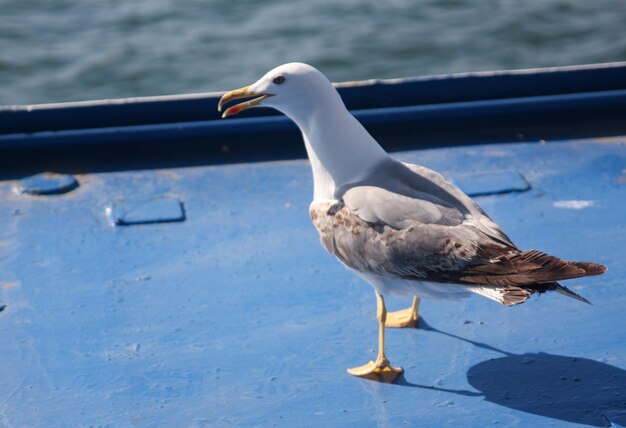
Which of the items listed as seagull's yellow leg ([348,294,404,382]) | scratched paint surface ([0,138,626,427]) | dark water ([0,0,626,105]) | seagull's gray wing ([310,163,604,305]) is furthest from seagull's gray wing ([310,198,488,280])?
dark water ([0,0,626,105])

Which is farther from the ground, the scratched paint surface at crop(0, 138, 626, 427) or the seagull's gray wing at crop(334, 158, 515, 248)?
the seagull's gray wing at crop(334, 158, 515, 248)

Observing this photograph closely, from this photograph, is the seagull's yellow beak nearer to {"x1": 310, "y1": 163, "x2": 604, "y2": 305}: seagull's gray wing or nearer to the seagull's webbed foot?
{"x1": 310, "y1": 163, "x2": 604, "y2": 305}: seagull's gray wing

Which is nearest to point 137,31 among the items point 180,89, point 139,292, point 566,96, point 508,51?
point 180,89

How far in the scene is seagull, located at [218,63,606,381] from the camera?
10.4 ft

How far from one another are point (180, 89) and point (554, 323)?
7641mm

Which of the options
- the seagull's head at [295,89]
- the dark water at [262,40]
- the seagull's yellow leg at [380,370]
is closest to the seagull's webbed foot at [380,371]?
the seagull's yellow leg at [380,370]

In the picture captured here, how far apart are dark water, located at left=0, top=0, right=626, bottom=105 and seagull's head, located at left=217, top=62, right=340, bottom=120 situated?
23.2 ft

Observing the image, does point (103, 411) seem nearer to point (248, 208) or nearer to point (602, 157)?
point (248, 208)

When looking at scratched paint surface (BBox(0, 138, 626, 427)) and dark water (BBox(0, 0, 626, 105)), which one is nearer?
scratched paint surface (BBox(0, 138, 626, 427))

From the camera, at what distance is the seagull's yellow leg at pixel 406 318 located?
12.4 feet

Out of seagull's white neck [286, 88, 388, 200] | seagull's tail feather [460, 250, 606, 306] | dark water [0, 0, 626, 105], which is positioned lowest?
dark water [0, 0, 626, 105]

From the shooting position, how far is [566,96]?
523 cm

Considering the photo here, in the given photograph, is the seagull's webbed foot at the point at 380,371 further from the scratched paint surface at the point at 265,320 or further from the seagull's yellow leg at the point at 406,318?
the seagull's yellow leg at the point at 406,318

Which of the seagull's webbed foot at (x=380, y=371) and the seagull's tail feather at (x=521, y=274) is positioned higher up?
the seagull's tail feather at (x=521, y=274)
